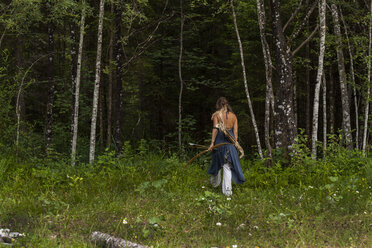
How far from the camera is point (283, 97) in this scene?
10.7 meters

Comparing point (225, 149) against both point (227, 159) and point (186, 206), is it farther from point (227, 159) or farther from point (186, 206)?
point (186, 206)

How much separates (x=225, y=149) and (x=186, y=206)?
2049 mm

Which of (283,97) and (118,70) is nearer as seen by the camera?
(283,97)

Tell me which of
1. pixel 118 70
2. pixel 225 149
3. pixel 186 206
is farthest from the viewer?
pixel 118 70

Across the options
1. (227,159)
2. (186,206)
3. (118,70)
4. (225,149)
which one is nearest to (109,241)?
(186,206)

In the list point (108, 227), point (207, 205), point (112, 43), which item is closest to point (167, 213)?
point (207, 205)

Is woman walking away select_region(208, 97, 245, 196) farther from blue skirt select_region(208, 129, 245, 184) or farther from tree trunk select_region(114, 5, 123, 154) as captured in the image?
tree trunk select_region(114, 5, 123, 154)

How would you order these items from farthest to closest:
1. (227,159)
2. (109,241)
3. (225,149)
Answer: (225,149) → (227,159) → (109,241)

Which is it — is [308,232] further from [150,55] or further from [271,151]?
[150,55]

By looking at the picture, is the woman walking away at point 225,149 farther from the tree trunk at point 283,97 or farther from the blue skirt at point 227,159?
the tree trunk at point 283,97

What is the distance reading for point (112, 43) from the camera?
16141mm

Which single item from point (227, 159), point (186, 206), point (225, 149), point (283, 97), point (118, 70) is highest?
point (118, 70)

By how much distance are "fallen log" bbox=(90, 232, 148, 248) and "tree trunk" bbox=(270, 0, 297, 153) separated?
21.4ft

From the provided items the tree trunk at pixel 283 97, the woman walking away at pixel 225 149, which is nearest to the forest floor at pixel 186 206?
the woman walking away at pixel 225 149
